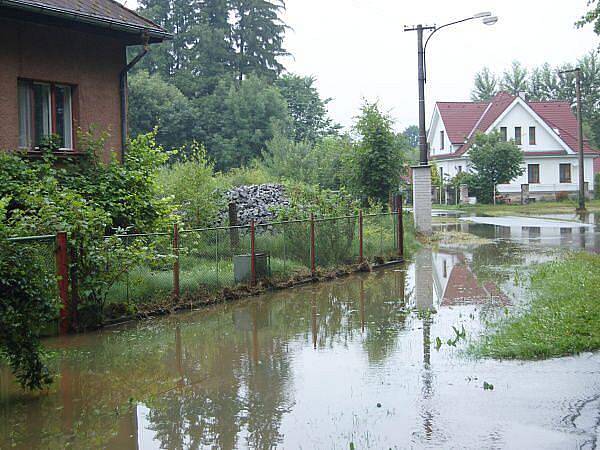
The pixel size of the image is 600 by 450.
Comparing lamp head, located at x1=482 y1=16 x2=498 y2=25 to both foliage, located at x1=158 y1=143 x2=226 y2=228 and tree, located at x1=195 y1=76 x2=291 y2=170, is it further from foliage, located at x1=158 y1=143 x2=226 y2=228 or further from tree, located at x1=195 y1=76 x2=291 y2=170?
tree, located at x1=195 y1=76 x2=291 y2=170

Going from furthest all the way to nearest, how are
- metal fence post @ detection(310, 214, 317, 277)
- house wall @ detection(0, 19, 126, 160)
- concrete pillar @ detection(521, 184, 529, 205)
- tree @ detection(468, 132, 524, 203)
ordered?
concrete pillar @ detection(521, 184, 529, 205) → tree @ detection(468, 132, 524, 203) → metal fence post @ detection(310, 214, 317, 277) → house wall @ detection(0, 19, 126, 160)

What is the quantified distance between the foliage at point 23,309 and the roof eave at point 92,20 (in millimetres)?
7570

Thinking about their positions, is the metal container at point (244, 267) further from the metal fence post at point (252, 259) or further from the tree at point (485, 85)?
the tree at point (485, 85)

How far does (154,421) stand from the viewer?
7.54 m

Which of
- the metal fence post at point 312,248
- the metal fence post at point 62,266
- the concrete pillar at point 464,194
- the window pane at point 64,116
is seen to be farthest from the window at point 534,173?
the metal fence post at point 62,266

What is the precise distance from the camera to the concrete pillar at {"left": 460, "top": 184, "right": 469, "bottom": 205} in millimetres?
58406

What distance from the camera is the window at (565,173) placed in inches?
2496

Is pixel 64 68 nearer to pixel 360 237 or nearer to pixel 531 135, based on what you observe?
pixel 360 237

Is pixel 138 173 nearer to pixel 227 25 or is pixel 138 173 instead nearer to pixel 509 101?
pixel 227 25

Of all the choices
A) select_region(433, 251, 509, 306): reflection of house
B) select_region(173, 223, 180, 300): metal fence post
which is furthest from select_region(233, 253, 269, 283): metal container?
select_region(433, 251, 509, 306): reflection of house

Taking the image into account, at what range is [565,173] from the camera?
209ft

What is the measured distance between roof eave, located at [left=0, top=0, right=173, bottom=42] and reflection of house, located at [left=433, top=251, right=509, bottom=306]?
27.6 ft

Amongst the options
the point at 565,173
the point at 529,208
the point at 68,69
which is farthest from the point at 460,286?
the point at 565,173

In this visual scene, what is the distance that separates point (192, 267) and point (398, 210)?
8732 mm
